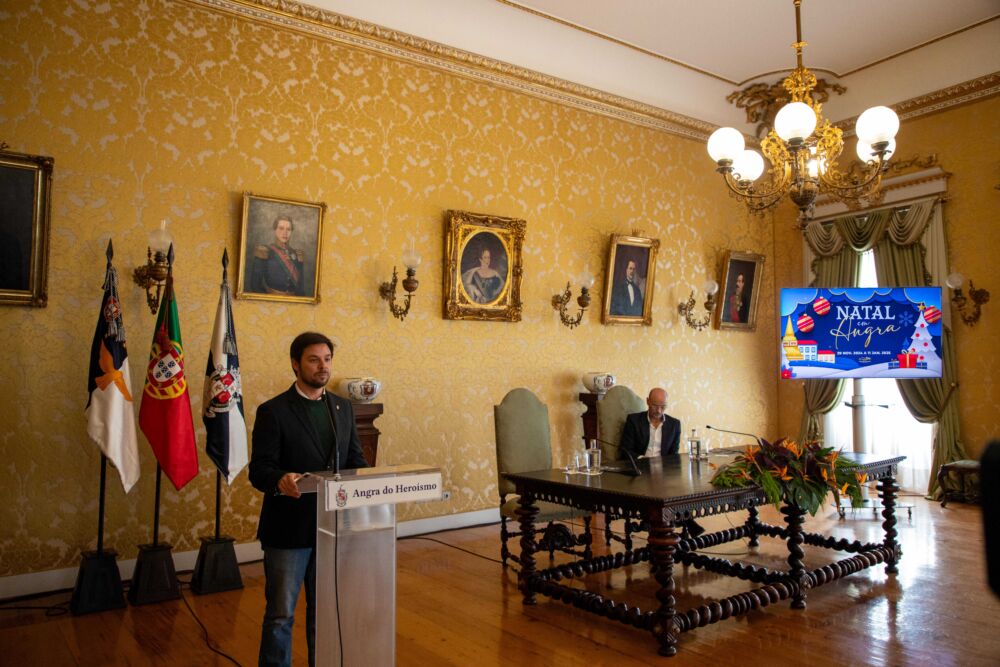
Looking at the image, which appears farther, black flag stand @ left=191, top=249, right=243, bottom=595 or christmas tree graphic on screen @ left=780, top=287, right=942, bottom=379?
christmas tree graphic on screen @ left=780, top=287, right=942, bottom=379

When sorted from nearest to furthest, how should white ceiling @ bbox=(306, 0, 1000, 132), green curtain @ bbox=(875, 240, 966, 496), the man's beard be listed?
the man's beard < white ceiling @ bbox=(306, 0, 1000, 132) < green curtain @ bbox=(875, 240, 966, 496)

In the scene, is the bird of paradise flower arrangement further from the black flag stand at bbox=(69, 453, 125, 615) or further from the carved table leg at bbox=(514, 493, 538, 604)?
the black flag stand at bbox=(69, 453, 125, 615)

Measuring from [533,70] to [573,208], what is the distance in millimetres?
1451

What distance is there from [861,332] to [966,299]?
4.25 feet

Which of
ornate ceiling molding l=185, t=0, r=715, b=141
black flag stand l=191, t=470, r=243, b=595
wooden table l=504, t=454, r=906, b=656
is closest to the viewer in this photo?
wooden table l=504, t=454, r=906, b=656

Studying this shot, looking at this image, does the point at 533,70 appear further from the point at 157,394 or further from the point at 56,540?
the point at 56,540

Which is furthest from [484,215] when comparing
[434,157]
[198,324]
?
[198,324]

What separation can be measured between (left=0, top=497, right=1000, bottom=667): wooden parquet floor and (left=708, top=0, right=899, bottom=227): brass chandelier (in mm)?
2582

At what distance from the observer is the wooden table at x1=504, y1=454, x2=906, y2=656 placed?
12.5 ft

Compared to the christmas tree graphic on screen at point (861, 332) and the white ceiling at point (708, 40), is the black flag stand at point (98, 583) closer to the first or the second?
the white ceiling at point (708, 40)

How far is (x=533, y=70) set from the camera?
7.43 meters

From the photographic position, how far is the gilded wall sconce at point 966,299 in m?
7.82

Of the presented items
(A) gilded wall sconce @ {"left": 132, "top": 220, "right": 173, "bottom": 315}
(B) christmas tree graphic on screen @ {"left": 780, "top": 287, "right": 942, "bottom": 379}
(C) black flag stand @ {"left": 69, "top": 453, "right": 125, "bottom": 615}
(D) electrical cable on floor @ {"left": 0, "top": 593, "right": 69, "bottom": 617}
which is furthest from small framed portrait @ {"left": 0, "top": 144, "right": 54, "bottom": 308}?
(B) christmas tree graphic on screen @ {"left": 780, "top": 287, "right": 942, "bottom": 379}

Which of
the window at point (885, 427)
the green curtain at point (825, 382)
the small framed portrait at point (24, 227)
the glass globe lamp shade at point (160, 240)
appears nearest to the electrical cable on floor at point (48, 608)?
the small framed portrait at point (24, 227)
